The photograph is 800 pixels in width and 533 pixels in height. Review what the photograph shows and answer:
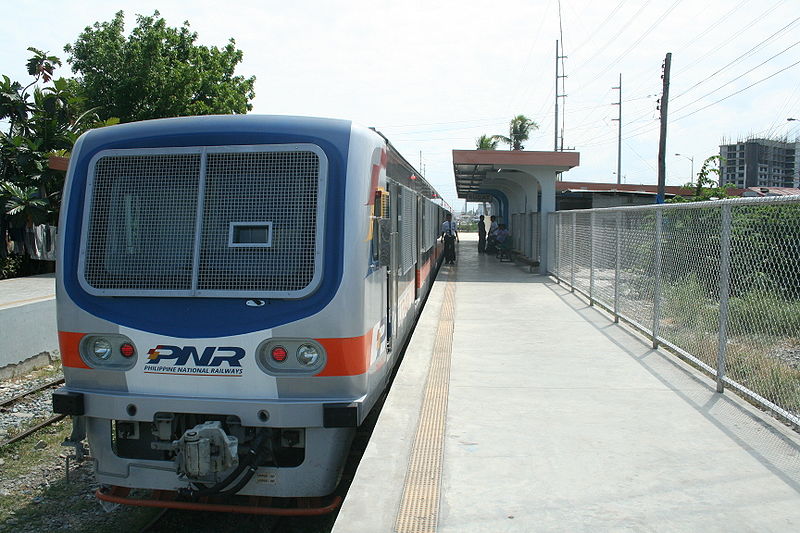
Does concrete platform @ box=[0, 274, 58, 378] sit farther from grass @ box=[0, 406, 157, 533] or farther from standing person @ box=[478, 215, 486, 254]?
standing person @ box=[478, 215, 486, 254]

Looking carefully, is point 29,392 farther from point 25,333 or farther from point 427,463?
point 427,463

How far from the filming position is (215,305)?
13.7 ft

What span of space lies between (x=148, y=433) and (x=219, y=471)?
0.70 meters

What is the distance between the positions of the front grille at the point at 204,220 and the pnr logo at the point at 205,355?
341 millimetres

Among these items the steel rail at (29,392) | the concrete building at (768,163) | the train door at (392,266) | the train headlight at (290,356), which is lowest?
the steel rail at (29,392)

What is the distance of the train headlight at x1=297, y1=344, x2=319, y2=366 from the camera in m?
4.11

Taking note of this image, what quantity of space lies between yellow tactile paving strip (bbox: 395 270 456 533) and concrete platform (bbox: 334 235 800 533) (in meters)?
0.04

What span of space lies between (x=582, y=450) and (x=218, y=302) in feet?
8.67

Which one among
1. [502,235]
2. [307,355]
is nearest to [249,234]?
[307,355]

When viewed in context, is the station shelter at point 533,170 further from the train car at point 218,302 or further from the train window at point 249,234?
the train window at point 249,234

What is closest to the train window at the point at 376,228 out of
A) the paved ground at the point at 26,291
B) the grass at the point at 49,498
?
the grass at the point at 49,498

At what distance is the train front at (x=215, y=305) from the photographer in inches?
161

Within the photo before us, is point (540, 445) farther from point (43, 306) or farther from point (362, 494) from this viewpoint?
point (43, 306)

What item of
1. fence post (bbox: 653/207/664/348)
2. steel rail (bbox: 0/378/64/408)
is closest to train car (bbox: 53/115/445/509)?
steel rail (bbox: 0/378/64/408)
